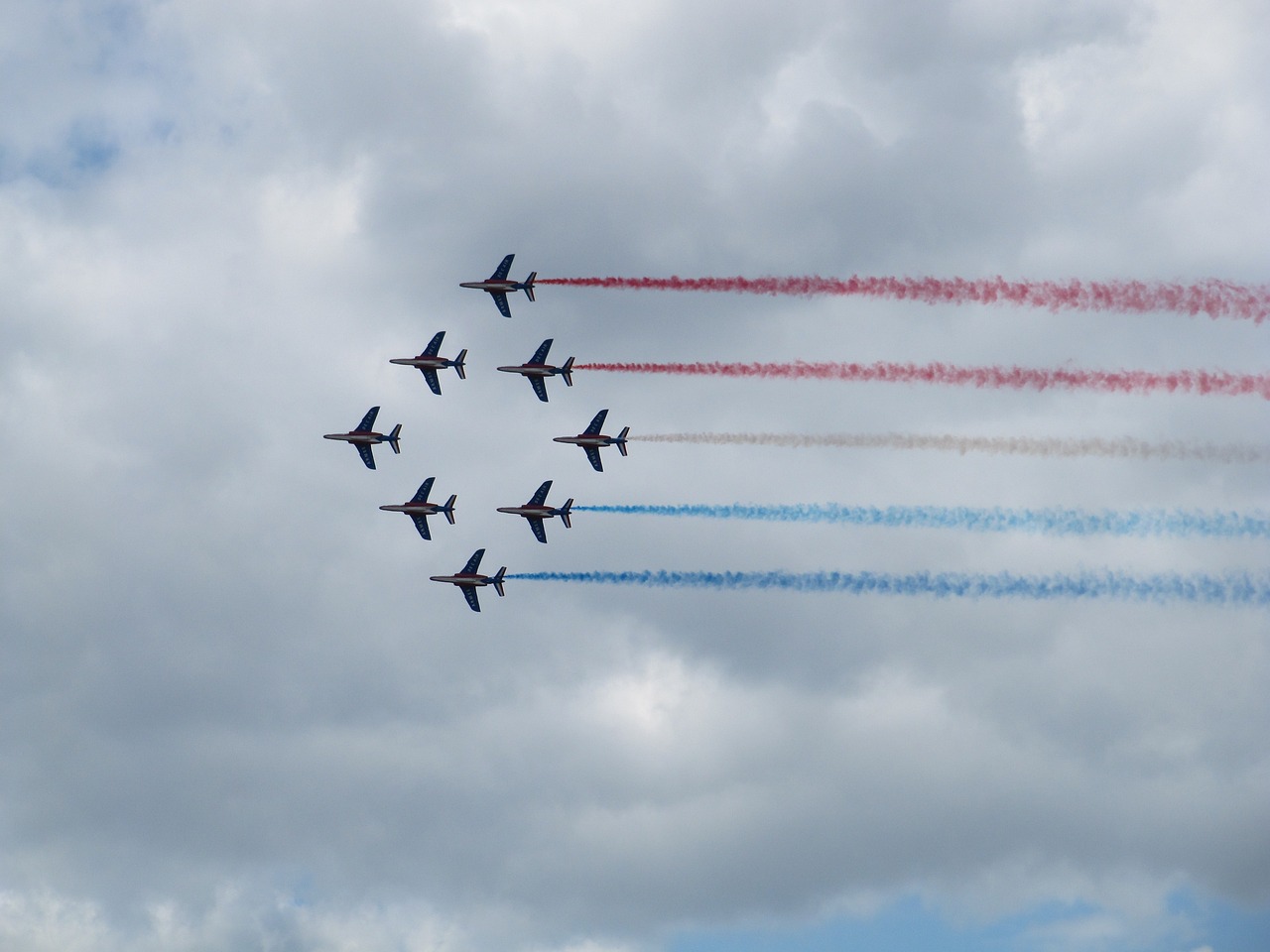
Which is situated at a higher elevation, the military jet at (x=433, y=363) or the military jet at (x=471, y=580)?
the military jet at (x=433, y=363)

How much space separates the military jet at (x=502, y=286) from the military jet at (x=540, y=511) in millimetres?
11942

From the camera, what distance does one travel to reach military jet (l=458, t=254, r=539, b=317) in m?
132

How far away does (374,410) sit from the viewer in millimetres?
143250

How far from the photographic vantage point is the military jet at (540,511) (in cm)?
13312

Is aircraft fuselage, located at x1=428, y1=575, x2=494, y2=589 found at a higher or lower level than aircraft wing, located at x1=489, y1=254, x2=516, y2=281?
lower

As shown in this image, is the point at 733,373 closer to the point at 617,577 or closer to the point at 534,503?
the point at 617,577

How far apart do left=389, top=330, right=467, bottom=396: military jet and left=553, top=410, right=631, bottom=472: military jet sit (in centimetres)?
1074

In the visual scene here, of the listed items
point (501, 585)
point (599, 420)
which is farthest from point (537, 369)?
point (501, 585)

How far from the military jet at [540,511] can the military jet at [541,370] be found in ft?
21.6

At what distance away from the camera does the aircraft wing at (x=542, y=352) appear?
133750 mm

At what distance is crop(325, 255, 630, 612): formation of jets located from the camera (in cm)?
13112

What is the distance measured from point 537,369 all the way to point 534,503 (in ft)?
29.8

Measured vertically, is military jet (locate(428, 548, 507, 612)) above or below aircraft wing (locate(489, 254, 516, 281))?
below

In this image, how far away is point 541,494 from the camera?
447ft
